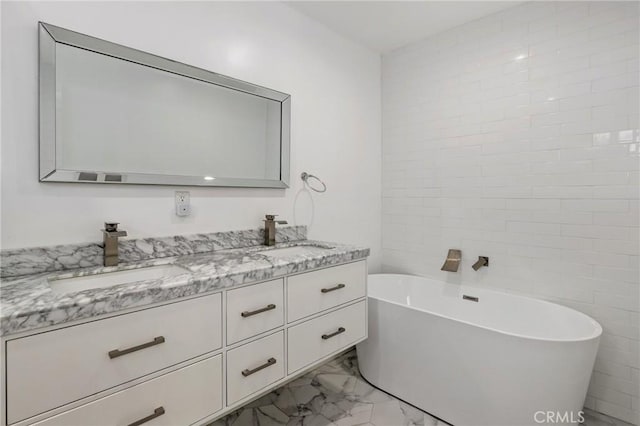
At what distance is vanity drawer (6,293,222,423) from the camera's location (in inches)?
32.8

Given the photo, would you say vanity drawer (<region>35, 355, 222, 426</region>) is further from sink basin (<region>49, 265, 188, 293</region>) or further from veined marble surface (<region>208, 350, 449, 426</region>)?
veined marble surface (<region>208, 350, 449, 426</region>)

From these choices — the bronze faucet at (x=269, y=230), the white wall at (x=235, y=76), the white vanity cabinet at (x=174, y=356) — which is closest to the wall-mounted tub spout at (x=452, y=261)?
the white wall at (x=235, y=76)

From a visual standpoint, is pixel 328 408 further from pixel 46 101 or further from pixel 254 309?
pixel 46 101

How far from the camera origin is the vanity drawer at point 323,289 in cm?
148

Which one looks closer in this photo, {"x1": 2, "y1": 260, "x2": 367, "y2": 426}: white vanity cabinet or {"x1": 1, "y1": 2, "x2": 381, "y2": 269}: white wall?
{"x1": 2, "y1": 260, "x2": 367, "y2": 426}: white vanity cabinet

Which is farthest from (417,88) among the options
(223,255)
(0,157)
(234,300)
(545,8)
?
A: (0,157)

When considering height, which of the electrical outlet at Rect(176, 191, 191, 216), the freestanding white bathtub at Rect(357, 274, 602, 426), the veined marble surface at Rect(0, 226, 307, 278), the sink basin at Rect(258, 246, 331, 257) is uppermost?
the electrical outlet at Rect(176, 191, 191, 216)

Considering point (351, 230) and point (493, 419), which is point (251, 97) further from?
point (493, 419)

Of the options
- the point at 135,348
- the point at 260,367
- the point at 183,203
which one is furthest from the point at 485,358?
the point at 183,203

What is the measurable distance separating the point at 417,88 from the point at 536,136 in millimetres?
1023

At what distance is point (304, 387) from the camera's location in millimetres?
2158

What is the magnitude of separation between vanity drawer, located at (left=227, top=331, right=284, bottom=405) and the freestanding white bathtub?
2.97 ft

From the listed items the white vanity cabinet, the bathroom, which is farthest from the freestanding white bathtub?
the white vanity cabinet

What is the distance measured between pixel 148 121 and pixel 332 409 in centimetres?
191
